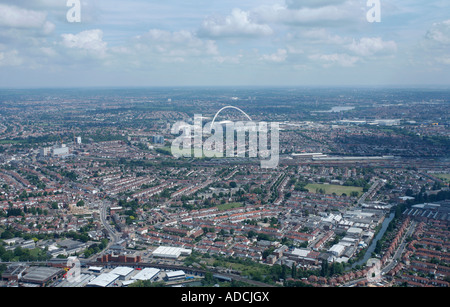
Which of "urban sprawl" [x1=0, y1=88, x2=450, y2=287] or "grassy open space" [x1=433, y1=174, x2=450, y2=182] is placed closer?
"urban sprawl" [x1=0, y1=88, x2=450, y2=287]

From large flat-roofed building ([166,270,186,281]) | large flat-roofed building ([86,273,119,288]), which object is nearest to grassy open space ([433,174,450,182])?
large flat-roofed building ([166,270,186,281])

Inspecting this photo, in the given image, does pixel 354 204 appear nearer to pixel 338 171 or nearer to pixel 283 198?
pixel 283 198

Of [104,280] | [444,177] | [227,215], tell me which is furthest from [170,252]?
[444,177]

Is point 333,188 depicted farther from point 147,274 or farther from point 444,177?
point 147,274

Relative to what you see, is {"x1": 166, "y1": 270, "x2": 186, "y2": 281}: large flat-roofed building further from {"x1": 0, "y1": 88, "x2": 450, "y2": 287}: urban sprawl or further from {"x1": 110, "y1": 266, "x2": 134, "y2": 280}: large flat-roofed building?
{"x1": 110, "y1": 266, "x2": 134, "y2": 280}: large flat-roofed building
